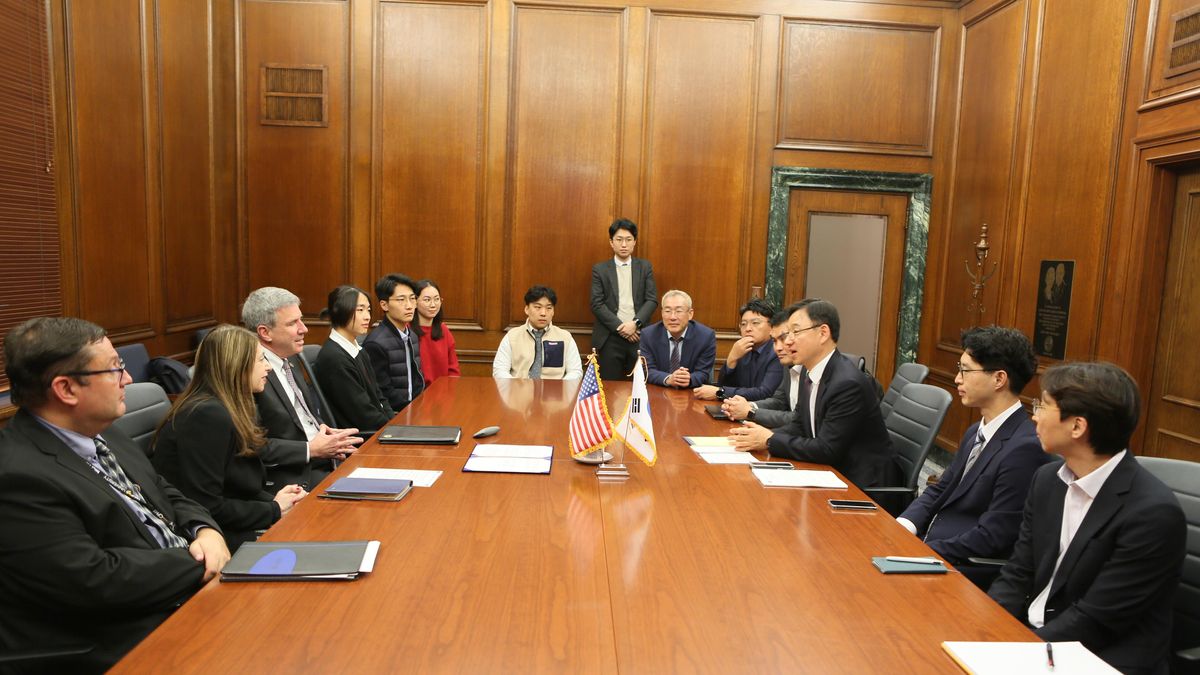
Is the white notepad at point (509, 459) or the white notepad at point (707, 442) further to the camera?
the white notepad at point (707, 442)

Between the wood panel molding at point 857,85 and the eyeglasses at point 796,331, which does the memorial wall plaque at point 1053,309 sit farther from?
the eyeglasses at point 796,331

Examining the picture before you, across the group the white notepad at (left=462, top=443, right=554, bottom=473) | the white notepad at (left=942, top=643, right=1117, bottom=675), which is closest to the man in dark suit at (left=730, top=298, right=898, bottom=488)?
the white notepad at (left=462, top=443, right=554, bottom=473)

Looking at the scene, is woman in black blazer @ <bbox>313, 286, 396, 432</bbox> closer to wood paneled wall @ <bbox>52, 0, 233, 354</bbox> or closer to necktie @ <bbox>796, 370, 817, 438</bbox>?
wood paneled wall @ <bbox>52, 0, 233, 354</bbox>

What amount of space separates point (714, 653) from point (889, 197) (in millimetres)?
6302

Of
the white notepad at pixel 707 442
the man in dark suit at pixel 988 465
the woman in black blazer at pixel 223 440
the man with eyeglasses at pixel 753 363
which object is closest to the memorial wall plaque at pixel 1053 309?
the man with eyeglasses at pixel 753 363

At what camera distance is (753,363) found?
497 cm

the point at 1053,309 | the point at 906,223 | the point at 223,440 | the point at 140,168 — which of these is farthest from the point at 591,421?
the point at 906,223

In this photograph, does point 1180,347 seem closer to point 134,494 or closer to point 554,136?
point 554,136

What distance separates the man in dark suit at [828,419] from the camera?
10.6ft

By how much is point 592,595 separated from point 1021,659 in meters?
0.87

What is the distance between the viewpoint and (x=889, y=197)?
7.16 m

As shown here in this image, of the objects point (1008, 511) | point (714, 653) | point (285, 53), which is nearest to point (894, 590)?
point (714, 653)

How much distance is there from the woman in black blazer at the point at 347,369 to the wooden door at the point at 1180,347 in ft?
13.8

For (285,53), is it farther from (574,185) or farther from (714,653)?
(714,653)
